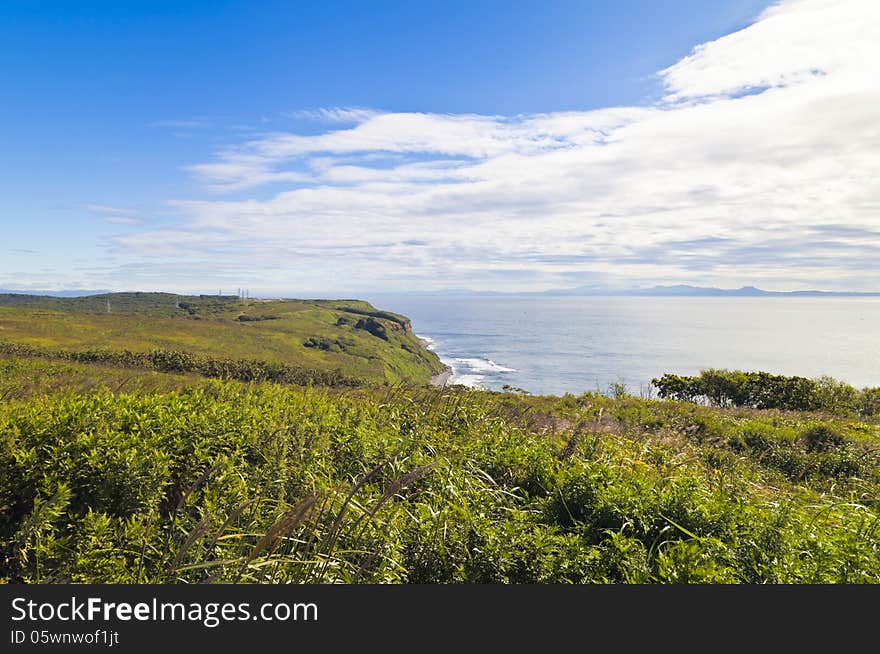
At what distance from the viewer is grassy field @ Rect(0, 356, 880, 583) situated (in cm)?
307

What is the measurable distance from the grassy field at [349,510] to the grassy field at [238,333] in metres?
6.77

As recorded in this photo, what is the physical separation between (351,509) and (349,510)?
0.03 m

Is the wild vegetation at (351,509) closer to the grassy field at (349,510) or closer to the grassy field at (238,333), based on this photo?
the grassy field at (349,510)

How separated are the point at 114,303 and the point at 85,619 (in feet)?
690

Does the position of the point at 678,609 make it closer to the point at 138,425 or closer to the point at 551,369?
the point at 138,425

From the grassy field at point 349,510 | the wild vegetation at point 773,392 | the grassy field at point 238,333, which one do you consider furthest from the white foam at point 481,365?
the grassy field at point 349,510

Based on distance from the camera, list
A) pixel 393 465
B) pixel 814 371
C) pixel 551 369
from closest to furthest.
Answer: pixel 393 465 → pixel 814 371 → pixel 551 369

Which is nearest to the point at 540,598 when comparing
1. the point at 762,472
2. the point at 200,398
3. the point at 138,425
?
the point at 138,425

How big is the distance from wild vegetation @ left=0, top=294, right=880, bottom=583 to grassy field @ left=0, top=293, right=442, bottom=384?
22.3 ft

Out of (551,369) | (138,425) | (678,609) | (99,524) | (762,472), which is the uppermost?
(138,425)

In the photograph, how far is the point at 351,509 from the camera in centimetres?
389

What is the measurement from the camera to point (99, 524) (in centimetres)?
302

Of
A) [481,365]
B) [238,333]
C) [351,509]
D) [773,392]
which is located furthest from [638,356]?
[351,509]

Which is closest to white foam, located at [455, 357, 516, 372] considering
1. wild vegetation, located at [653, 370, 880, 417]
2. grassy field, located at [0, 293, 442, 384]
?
grassy field, located at [0, 293, 442, 384]
